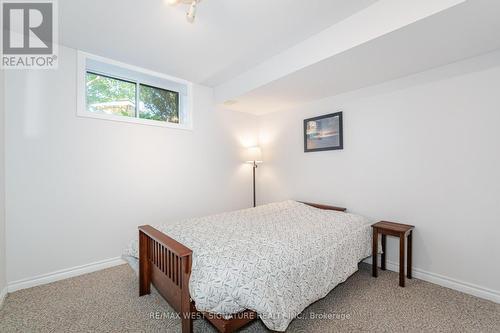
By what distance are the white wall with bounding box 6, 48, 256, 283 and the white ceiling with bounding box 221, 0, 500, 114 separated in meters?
1.46

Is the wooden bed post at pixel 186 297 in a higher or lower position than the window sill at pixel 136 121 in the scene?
lower

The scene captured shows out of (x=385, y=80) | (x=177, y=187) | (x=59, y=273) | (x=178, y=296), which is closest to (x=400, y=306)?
(x=178, y=296)

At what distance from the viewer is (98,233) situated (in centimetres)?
270

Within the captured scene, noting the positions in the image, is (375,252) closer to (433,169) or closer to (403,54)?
(433,169)

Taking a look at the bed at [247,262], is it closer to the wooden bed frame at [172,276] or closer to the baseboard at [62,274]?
the wooden bed frame at [172,276]

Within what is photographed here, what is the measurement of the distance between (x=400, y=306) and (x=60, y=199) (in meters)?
3.41

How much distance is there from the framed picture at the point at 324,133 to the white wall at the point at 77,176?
159cm

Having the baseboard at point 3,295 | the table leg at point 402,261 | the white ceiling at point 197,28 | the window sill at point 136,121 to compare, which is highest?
the white ceiling at point 197,28

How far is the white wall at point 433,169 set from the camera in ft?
6.83

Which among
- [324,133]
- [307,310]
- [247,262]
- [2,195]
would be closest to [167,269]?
[247,262]

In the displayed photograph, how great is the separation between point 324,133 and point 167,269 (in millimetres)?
2574

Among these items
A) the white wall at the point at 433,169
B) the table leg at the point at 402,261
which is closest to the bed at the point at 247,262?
the table leg at the point at 402,261

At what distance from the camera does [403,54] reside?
2.10 meters

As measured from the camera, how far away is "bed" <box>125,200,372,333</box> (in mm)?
1390
